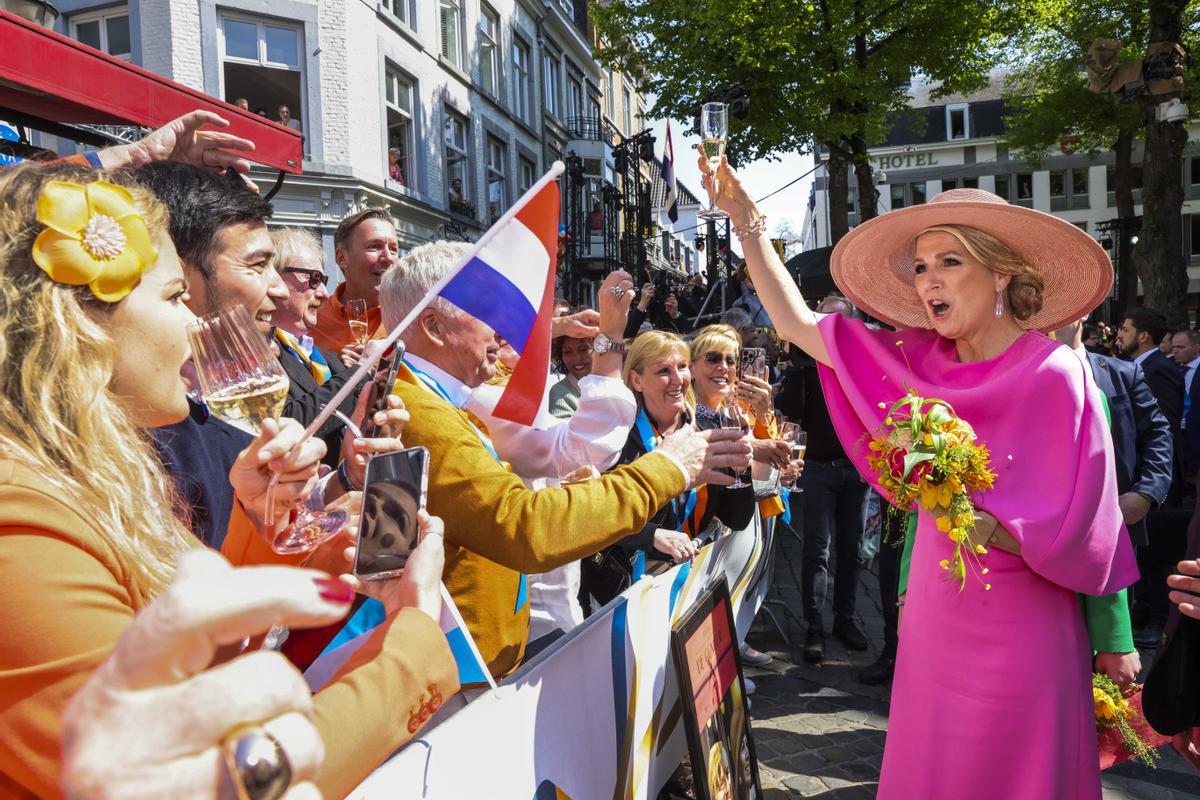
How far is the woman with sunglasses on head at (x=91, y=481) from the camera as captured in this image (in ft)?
3.08

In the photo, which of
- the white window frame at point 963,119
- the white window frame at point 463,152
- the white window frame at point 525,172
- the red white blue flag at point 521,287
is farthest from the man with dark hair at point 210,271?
the white window frame at point 963,119

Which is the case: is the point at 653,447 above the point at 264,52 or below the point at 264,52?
below

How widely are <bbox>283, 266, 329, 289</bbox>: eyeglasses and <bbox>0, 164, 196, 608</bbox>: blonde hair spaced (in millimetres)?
2794

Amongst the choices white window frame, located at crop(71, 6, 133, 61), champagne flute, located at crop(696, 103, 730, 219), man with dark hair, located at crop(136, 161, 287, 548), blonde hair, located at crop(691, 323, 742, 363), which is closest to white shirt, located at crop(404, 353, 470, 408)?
man with dark hair, located at crop(136, 161, 287, 548)

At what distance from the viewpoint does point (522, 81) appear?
27.6 m

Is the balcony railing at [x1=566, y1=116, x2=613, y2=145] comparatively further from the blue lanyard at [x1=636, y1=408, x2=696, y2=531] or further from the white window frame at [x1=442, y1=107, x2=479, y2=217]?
the blue lanyard at [x1=636, y1=408, x2=696, y2=531]

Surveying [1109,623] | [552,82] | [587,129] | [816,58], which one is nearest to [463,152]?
[816,58]

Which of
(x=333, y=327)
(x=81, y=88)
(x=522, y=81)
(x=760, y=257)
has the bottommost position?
(x=333, y=327)

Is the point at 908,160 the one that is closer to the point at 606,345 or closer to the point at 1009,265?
the point at 1009,265

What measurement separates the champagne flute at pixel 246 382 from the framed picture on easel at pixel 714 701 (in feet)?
4.91

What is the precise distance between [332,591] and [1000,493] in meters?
2.30

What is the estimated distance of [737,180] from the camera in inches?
111

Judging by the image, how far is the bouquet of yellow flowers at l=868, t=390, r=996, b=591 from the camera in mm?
2340

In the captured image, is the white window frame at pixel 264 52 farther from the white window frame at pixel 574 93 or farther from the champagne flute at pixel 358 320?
the white window frame at pixel 574 93
